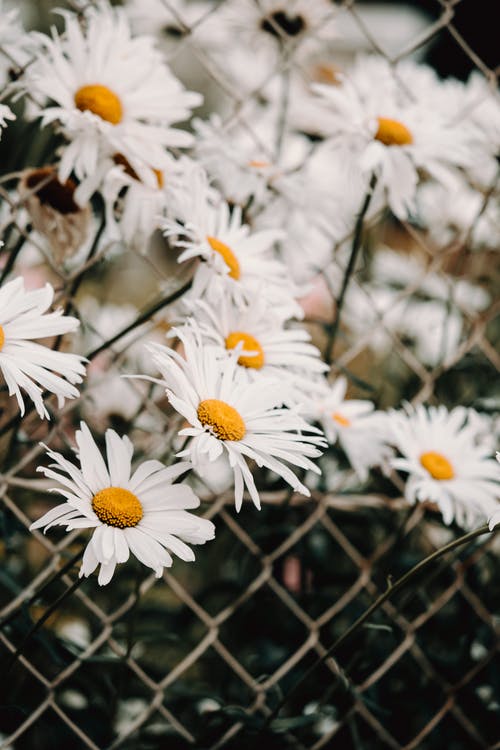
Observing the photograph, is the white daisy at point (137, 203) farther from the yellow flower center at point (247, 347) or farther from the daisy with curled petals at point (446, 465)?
the daisy with curled petals at point (446, 465)

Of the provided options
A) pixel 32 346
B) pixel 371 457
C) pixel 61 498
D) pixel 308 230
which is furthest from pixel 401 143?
pixel 61 498

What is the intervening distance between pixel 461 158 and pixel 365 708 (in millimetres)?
600

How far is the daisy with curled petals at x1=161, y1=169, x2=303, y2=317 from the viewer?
72 cm

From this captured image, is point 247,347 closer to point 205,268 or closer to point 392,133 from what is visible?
point 205,268

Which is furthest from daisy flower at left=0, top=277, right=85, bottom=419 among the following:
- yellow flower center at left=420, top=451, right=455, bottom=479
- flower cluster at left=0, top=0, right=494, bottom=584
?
yellow flower center at left=420, top=451, right=455, bottom=479

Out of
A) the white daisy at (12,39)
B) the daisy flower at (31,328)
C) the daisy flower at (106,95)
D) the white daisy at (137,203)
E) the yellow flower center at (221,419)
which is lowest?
the yellow flower center at (221,419)

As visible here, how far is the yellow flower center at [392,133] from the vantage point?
834mm

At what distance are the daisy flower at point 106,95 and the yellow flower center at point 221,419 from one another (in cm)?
25

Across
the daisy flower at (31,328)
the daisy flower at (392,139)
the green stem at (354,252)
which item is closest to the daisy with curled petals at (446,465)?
the green stem at (354,252)

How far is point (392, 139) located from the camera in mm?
835

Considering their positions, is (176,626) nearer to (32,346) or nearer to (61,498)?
(61,498)

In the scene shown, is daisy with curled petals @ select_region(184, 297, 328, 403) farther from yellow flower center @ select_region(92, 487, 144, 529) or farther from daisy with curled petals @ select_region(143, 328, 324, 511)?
yellow flower center @ select_region(92, 487, 144, 529)

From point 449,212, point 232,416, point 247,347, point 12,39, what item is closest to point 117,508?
point 232,416

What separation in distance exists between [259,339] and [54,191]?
239 mm
